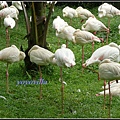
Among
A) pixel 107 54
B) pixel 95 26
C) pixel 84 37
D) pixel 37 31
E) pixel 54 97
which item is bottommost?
pixel 54 97

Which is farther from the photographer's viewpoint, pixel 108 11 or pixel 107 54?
pixel 108 11

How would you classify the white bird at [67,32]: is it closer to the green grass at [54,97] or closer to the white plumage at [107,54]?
the green grass at [54,97]

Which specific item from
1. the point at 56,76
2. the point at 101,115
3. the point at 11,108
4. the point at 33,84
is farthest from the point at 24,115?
the point at 56,76

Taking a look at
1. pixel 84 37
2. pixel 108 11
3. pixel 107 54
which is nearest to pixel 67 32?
pixel 84 37

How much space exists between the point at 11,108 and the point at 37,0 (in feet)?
5.76

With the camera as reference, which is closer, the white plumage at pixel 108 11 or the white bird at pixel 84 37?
the white bird at pixel 84 37

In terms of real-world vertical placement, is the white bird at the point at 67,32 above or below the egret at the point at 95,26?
below

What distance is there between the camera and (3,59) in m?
4.52

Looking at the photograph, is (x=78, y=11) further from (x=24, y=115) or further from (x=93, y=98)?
(x=24, y=115)

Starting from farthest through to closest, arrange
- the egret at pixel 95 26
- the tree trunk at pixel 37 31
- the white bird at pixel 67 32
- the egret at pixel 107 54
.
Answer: the egret at pixel 95 26 < the white bird at pixel 67 32 < the tree trunk at pixel 37 31 < the egret at pixel 107 54

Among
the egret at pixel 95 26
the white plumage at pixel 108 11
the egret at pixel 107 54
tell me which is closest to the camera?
the egret at pixel 107 54

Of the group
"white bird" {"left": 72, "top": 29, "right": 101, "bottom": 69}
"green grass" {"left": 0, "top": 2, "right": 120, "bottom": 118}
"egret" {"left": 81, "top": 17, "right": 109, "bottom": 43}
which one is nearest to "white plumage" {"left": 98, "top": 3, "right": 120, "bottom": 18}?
"egret" {"left": 81, "top": 17, "right": 109, "bottom": 43}

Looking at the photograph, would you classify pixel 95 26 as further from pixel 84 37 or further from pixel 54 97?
pixel 54 97

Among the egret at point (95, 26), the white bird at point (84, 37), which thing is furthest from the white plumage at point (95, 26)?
the white bird at point (84, 37)
